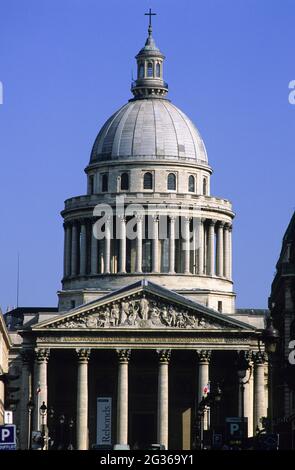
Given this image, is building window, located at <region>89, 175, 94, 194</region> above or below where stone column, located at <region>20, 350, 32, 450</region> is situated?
above

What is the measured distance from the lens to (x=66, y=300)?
184 metres

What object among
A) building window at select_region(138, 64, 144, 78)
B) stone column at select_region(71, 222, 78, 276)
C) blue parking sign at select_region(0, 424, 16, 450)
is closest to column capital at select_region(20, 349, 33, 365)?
stone column at select_region(71, 222, 78, 276)

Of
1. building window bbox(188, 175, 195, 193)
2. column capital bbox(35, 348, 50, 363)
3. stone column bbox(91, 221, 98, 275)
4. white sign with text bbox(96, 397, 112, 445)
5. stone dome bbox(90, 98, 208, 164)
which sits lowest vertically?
white sign with text bbox(96, 397, 112, 445)

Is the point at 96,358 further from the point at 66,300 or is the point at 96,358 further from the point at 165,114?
the point at 165,114

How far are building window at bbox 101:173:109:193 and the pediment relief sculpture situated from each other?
26.3 m

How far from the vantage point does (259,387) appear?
16400 centimetres

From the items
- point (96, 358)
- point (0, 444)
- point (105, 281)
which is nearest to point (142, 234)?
point (105, 281)

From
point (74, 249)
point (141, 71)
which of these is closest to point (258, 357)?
point (74, 249)

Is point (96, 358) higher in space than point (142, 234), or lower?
lower

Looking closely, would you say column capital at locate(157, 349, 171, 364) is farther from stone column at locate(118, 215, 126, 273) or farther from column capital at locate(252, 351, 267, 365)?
stone column at locate(118, 215, 126, 273)

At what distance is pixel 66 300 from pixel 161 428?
950 inches

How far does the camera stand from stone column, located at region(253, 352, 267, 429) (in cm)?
16288

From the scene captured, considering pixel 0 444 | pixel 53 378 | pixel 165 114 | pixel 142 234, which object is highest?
pixel 165 114

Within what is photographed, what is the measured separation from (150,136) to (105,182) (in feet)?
19.8
